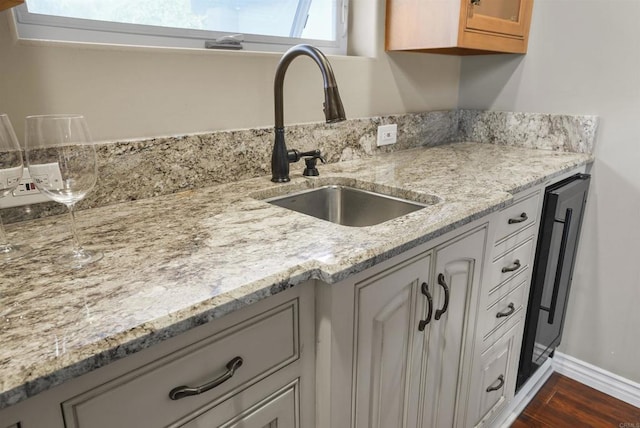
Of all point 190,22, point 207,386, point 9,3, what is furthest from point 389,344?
point 190,22

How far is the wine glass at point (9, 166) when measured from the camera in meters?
0.73

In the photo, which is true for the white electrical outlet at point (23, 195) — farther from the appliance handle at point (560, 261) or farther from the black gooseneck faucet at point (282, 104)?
the appliance handle at point (560, 261)

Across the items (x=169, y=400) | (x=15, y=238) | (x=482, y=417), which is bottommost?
(x=482, y=417)

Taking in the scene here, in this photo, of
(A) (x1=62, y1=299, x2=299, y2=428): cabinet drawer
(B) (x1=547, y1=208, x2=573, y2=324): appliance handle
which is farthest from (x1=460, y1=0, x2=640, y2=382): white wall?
(A) (x1=62, y1=299, x2=299, y2=428): cabinet drawer

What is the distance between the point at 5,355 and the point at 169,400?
0.21 metres

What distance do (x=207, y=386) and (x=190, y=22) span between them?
1075mm

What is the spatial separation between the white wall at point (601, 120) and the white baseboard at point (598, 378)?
28 mm

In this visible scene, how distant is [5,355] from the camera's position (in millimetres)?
470

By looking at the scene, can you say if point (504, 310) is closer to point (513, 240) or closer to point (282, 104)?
point (513, 240)

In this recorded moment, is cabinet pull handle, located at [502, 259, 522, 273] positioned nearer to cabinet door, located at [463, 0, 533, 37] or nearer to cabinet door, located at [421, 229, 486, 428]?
cabinet door, located at [421, 229, 486, 428]

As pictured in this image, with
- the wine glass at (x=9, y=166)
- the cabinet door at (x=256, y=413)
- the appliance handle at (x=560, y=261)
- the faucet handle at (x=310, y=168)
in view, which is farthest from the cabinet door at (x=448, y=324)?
the wine glass at (x=9, y=166)

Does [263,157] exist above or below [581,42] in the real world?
below

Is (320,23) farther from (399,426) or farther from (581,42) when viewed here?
(399,426)

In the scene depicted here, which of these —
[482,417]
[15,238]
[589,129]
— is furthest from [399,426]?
[589,129]
